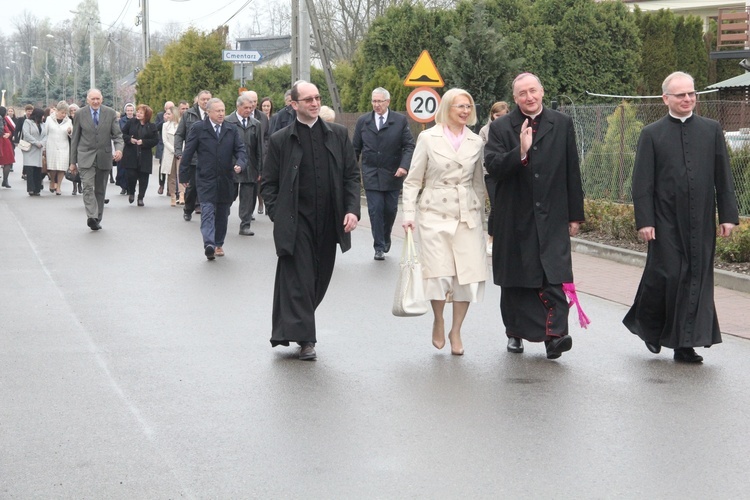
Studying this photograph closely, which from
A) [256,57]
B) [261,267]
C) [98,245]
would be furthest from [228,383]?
[256,57]

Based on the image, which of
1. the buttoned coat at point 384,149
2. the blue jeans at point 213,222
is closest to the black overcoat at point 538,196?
the buttoned coat at point 384,149

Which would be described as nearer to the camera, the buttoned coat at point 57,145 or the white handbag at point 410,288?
the white handbag at point 410,288

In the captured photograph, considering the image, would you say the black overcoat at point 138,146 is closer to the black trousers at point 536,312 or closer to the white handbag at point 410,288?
the white handbag at point 410,288

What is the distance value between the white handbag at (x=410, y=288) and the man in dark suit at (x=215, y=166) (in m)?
5.72

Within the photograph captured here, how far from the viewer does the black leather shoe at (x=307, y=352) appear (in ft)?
27.1

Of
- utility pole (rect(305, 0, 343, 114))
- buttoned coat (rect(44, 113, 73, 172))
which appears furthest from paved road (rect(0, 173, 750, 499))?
utility pole (rect(305, 0, 343, 114))

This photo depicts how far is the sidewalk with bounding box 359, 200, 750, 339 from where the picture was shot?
393 inches

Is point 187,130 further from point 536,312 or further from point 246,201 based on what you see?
point 536,312

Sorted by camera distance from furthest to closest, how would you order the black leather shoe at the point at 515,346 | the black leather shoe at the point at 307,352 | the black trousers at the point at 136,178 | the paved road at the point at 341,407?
the black trousers at the point at 136,178 < the black leather shoe at the point at 515,346 < the black leather shoe at the point at 307,352 < the paved road at the point at 341,407

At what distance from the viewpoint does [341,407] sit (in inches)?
272

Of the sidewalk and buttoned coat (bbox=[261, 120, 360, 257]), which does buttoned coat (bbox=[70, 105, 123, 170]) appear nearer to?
the sidewalk

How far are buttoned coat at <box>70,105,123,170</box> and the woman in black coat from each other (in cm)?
410

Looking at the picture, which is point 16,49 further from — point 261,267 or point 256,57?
point 261,267

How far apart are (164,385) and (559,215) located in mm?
2754
